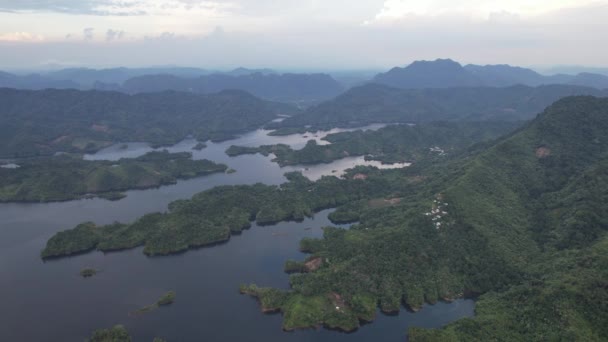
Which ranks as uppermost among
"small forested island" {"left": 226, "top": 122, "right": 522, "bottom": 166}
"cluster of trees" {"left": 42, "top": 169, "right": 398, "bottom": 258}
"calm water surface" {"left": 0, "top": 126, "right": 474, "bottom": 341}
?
"small forested island" {"left": 226, "top": 122, "right": 522, "bottom": 166}

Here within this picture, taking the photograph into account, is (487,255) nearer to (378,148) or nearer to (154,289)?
(154,289)

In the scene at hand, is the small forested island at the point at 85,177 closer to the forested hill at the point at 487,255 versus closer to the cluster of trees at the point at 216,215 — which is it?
the cluster of trees at the point at 216,215

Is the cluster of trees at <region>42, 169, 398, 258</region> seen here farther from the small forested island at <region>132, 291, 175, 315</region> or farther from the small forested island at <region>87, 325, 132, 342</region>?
the small forested island at <region>87, 325, 132, 342</region>

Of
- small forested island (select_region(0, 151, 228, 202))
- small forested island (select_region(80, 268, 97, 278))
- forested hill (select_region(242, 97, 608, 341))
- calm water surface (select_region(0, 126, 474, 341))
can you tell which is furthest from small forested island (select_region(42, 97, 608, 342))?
small forested island (select_region(0, 151, 228, 202))

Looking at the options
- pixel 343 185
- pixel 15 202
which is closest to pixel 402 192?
pixel 343 185

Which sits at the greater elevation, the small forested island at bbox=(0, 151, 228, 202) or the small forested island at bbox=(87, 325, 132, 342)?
the small forested island at bbox=(0, 151, 228, 202)

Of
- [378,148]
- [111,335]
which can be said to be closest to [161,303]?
[111,335]

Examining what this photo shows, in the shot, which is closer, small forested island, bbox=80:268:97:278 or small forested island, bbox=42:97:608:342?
small forested island, bbox=42:97:608:342
